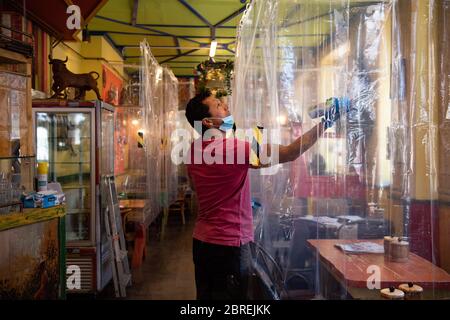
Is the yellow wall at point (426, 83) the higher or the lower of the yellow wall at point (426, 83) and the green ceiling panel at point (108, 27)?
the lower

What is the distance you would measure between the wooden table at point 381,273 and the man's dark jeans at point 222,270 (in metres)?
0.54

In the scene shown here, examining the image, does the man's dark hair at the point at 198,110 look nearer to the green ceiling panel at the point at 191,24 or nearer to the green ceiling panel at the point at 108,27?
the green ceiling panel at the point at 191,24

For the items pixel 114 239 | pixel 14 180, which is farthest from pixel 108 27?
pixel 14 180

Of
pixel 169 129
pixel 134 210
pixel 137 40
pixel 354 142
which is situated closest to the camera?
pixel 354 142

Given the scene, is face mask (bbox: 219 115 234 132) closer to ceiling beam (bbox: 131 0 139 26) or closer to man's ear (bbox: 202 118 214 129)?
man's ear (bbox: 202 118 214 129)

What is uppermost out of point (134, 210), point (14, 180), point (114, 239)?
point (14, 180)

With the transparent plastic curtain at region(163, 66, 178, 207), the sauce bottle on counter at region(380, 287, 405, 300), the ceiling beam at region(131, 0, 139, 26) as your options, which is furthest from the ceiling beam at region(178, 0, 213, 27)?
the sauce bottle on counter at region(380, 287, 405, 300)

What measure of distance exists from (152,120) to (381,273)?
4.05m

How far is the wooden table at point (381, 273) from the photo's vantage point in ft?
6.44

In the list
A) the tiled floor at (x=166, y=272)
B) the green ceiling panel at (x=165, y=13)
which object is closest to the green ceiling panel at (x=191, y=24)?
the green ceiling panel at (x=165, y=13)

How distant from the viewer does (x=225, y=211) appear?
1.84 metres

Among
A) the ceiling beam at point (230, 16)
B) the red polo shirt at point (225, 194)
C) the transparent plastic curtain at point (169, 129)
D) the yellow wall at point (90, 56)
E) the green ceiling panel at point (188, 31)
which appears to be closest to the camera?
the red polo shirt at point (225, 194)

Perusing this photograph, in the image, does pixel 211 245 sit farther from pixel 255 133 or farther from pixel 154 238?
pixel 154 238

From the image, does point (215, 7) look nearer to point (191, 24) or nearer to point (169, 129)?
point (191, 24)
